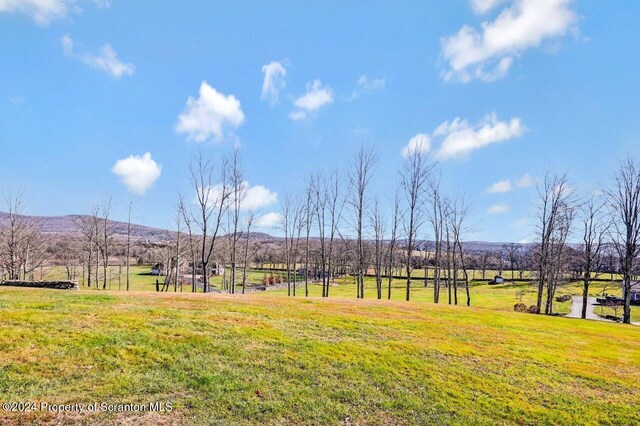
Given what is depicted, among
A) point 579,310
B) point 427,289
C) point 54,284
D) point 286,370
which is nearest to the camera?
point 286,370

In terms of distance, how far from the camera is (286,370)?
834 cm

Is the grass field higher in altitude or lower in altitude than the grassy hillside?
lower

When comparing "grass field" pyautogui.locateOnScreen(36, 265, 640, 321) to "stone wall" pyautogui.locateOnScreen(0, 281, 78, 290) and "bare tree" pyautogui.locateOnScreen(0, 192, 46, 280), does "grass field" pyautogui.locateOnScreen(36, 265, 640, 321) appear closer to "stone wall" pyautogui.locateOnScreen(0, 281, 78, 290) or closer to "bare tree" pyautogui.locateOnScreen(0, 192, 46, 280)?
"bare tree" pyautogui.locateOnScreen(0, 192, 46, 280)

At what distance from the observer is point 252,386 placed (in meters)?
7.36

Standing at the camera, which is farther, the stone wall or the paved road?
the paved road

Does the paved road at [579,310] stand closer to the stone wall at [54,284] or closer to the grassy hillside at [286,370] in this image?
the grassy hillside at [286,370]

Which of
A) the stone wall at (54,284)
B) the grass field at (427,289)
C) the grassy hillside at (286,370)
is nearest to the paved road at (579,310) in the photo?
the grass field at (427,289)

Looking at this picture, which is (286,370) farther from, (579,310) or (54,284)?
(579,310)

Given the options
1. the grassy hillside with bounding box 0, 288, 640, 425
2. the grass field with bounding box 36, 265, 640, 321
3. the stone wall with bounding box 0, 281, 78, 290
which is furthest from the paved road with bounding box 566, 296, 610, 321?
the stone wall with bounding box 0, 281, 78, 290

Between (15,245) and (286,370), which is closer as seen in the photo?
(286,370)

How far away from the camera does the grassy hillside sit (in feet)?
21.7

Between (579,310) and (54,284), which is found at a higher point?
(54,284)

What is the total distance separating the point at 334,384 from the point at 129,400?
4.20 metres

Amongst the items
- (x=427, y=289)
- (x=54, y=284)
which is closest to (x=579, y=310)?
(x=427, y=289)
